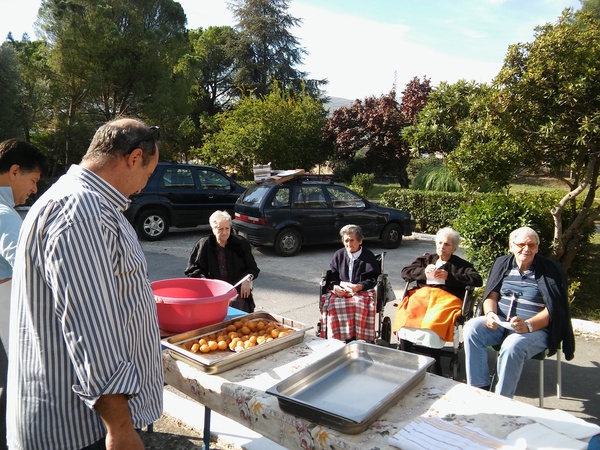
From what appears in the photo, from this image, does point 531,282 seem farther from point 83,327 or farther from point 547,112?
point 83,327

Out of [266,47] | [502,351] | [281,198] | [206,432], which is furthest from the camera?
[266,47]

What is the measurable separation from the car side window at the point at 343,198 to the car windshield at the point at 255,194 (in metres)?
1.48

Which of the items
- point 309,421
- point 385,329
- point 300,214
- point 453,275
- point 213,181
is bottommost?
point 385,329

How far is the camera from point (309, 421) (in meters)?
1.86

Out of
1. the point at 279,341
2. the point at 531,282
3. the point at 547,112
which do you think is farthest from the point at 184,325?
the point at 547,112

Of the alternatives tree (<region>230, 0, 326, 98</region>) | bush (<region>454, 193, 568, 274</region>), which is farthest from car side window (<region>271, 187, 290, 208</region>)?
tree (<region>230, 0, 326, 98</region>)

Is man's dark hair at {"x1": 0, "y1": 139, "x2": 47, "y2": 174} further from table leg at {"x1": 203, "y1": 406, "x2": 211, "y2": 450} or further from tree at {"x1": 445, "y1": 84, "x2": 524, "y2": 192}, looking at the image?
tree at {"x1": 445, "y1": 84, "x2": 524, "y2": 192}

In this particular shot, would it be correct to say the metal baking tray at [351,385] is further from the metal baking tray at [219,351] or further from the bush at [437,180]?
the bush at [437,180]

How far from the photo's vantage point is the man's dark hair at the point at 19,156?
2.89 meters

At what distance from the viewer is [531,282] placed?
13.3ft

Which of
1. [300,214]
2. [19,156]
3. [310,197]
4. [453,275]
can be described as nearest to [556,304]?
[453,275]

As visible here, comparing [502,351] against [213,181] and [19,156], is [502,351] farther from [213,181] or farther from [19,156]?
[213,181]

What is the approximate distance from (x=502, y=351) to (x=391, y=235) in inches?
295

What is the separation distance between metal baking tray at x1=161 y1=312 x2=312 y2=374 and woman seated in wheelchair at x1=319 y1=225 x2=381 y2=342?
208cm
